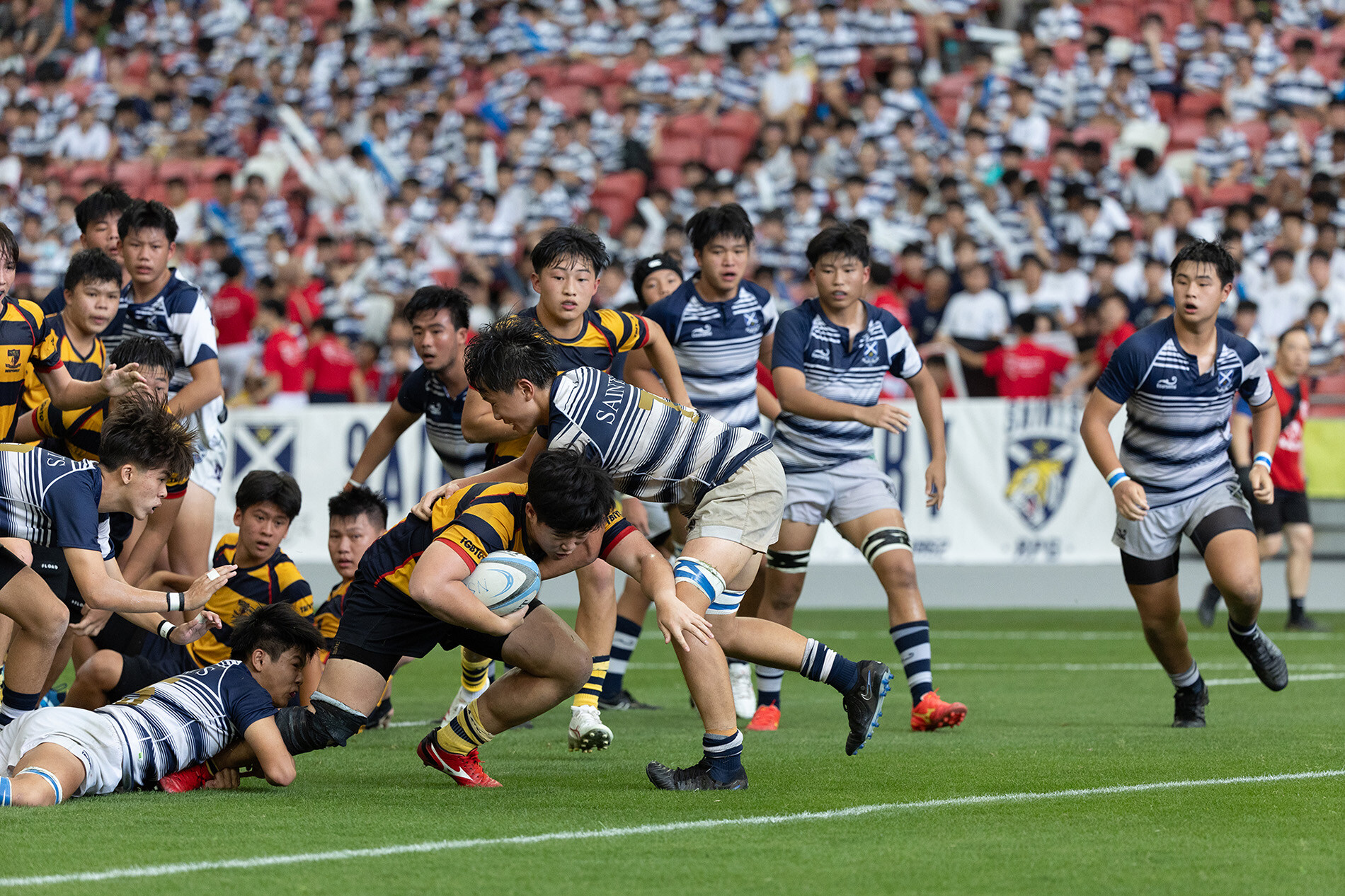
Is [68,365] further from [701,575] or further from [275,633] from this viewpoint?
[701,575]

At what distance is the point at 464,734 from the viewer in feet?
18.7

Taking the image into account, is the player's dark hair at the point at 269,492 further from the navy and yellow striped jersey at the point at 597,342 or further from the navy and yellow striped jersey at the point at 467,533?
the navy and yellow striped jersey at the point at 467,533

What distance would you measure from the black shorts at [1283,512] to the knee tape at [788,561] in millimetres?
5754

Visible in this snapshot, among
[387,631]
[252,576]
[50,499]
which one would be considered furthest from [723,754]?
[252,576]

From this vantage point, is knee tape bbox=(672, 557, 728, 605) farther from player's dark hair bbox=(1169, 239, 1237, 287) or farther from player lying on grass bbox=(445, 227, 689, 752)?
player's dark hair bbox=(1169, 239, 1237, 287)

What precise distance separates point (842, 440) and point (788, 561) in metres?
0.65

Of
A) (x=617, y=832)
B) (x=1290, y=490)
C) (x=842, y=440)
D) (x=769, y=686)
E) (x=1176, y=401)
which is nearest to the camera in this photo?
(x=617, y=832)

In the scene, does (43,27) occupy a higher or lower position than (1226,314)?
higher

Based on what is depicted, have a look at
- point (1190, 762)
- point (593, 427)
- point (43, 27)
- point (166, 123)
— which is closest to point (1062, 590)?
point (1190, 762)

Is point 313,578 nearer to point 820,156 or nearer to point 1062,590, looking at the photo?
point 1062,590

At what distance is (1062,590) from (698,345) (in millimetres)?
7249

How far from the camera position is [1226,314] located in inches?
574

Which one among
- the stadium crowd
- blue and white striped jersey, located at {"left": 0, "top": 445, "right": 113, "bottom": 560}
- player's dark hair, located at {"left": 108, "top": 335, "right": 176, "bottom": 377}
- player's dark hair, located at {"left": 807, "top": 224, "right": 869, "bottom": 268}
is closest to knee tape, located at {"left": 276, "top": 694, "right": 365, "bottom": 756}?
blue and white striped jersey, located at {"left": 0, "top": 445, "right": 113, "bottom": 560}

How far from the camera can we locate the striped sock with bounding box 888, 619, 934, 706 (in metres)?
7.47
